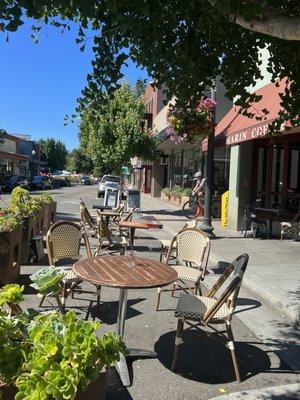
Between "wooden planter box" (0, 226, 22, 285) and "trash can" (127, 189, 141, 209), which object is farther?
"trash can" (127, 189, 141, 209)

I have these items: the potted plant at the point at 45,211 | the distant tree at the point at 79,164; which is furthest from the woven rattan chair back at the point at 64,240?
the distant tree at the point at 79,164

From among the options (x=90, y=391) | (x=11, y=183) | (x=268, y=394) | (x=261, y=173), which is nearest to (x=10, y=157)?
(x=11, y=183)

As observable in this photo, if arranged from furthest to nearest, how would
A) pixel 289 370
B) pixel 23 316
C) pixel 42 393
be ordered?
1. pixel 289 370
2. pixel 23 316
3. pixel 42 393

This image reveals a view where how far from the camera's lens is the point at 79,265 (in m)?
4.78

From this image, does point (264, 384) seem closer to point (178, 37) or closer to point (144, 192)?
point (178, 37)

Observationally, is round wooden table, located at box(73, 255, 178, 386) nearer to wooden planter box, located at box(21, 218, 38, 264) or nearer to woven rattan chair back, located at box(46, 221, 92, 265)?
woven rattan chair back, located at box(46, 221, 92, 265)

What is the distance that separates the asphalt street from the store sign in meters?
5.55

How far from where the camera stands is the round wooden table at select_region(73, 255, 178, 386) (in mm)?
4191

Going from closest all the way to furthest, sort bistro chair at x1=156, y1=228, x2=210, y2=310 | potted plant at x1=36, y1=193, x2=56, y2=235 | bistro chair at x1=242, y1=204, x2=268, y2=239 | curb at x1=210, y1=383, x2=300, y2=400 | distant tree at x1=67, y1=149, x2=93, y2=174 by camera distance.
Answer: curb at x1=210, y1=383, x2=300, y2=400 < bistro chair at x1=156, y1=228, x2=210, y2=310 < potted plant at x1=36, y1=193, x2=56, y2=235 < bistro chair at x1=242, y1=204, x2=268, y2=239 < distant tree at x1=67, y1=149, x2=93, y2=174

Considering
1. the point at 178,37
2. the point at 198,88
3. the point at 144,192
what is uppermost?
the point at 178,37

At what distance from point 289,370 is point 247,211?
30.3 ft

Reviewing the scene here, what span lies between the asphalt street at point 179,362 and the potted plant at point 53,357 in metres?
1.59

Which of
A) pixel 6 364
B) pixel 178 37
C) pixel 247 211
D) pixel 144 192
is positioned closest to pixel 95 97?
pixel 178 37

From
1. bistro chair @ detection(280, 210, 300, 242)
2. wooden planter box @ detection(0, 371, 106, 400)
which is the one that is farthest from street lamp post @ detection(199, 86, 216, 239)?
wooden planter box @ detection(0, 371, 106, 400)
